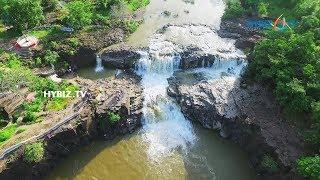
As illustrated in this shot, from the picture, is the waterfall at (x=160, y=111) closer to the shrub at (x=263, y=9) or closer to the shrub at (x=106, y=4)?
the shrub at (x=106, y=4)

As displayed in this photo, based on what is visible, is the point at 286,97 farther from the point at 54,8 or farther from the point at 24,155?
the point at 54,8

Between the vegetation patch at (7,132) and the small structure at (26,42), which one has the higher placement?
the small structure at (26,42)

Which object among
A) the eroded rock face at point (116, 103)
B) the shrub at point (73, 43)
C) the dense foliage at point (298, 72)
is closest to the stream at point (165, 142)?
the eroded rock face at point (116, 103)

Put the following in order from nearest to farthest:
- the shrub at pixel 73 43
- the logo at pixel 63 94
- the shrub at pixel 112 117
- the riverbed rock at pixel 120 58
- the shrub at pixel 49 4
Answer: the shrub at pixel 112 117 → the logo at pixel 63 94 → the shrub at pixel 73 43 → the riverbed rock at pixel 120 58 → the shrub at pixel 49 4

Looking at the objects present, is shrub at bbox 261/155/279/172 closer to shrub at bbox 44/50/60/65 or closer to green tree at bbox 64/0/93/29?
shrub at bbox 44/50/60/65

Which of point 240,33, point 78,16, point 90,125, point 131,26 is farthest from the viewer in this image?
point 131,26

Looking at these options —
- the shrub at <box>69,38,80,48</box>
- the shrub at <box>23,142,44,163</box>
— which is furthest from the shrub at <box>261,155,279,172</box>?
the shrub at <box>69,38,80,48</box>

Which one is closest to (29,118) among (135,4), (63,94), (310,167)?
(63,94)

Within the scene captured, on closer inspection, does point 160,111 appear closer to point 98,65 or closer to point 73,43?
point 98,65
